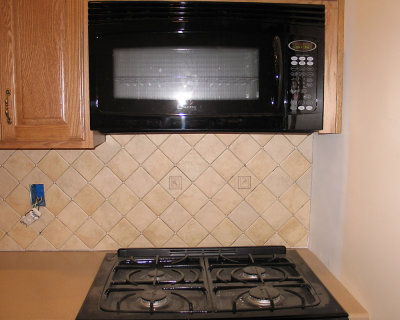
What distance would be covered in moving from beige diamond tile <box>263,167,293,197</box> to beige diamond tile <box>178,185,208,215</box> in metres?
0.28

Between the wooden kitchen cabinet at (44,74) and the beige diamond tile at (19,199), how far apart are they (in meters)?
0.38

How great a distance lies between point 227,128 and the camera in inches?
48.4

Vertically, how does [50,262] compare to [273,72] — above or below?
below

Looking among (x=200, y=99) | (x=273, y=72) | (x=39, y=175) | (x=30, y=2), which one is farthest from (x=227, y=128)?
(x=39, y=175)

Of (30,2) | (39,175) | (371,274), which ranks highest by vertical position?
(30,2)

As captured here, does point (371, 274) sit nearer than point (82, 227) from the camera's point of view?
Yes

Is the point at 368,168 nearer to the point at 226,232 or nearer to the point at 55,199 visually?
the point at 226,232

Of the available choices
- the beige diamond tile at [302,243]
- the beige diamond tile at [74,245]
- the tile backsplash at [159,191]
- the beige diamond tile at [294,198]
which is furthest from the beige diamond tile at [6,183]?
the beige diamond tile at [302,243]

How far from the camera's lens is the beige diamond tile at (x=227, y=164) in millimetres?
1635

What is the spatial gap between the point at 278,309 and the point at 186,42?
880 millimetres

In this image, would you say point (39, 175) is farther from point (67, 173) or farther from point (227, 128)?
point (227, 128)

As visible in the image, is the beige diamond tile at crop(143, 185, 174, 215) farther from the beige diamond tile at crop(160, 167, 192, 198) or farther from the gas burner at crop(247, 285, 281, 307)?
the gas burner at crop(247, 285, 281, 307)

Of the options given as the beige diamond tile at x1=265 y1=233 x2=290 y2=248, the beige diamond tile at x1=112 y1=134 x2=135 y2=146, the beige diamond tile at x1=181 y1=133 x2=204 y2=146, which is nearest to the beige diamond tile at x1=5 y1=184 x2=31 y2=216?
the beige diamond tile at x1=112 y1=134 x2=135 y2=146

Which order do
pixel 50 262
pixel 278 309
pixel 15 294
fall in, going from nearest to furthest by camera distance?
1. pixel 278 309
2. pixel 15 294
3. pixel 50 262
